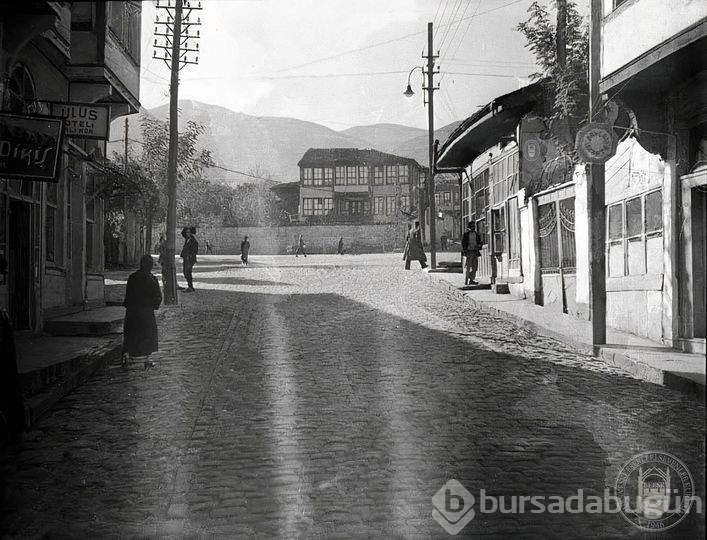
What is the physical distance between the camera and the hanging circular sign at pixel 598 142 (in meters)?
10.8

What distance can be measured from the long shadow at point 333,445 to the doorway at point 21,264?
3.56 meters

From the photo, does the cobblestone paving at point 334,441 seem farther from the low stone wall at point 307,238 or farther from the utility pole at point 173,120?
the low stone wall at point 307,238

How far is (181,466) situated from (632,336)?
30.4ft

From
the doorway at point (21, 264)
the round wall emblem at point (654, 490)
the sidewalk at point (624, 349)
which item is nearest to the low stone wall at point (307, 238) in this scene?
the sidewalk at point (624, 349)

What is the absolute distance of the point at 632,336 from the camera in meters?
12.5

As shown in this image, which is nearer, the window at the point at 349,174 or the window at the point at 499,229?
the window at the point at 499,229

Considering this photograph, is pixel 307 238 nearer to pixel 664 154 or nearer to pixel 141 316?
pixel 664 154

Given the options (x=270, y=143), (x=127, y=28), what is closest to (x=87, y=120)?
(x=127, y=28)

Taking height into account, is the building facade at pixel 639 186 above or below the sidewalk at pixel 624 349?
above

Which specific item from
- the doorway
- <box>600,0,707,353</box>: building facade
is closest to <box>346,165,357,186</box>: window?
<box>600,0,707,353</box>: building facade

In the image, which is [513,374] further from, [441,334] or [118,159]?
[118,159]

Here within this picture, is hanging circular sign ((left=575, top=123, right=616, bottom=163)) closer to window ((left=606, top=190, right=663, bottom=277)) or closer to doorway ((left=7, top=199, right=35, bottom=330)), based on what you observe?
window ((left=606, top=190, right=663, bottom=277))

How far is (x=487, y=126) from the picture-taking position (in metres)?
20.6

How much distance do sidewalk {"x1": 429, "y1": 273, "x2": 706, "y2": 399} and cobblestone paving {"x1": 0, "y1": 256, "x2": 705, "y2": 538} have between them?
11.2 inches
